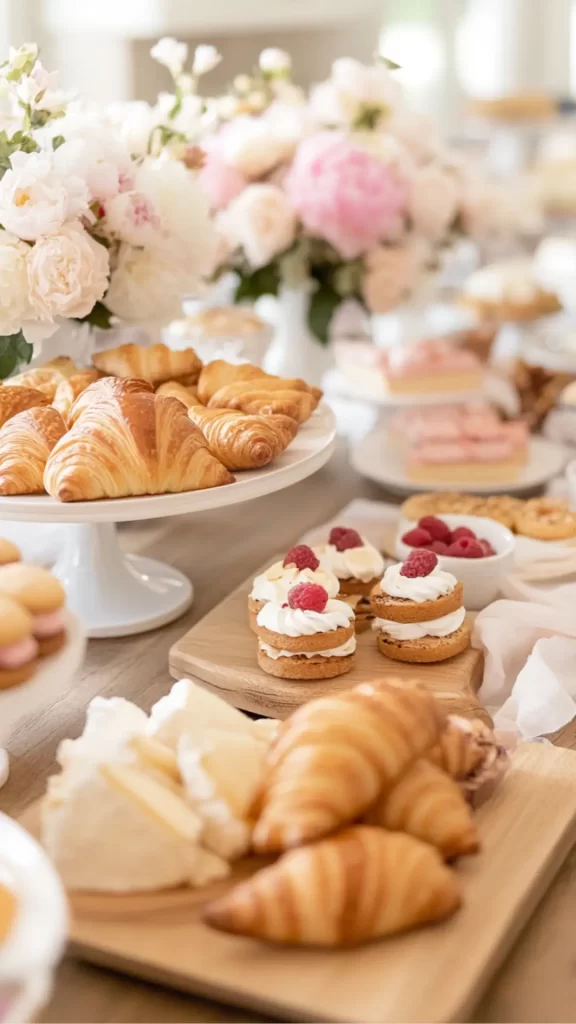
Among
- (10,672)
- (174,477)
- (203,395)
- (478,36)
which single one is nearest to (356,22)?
(478,36)

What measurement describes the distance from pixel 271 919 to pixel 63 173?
2.65ft

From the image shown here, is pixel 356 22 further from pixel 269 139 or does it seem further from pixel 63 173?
pixel 63 173

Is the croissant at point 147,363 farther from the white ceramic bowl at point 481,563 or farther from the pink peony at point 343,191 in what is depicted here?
the pink peony at point 343,191

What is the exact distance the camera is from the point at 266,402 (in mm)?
1289

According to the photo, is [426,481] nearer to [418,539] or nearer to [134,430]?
[418,539]

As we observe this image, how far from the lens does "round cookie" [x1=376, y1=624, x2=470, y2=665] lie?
3.85 feet

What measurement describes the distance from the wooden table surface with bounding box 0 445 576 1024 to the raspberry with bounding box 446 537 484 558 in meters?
0.31

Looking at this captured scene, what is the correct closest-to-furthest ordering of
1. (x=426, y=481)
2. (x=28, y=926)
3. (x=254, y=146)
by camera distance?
(x=28, y=926) < (x=426, y=481) < (x=254, y=146)

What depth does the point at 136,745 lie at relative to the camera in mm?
849

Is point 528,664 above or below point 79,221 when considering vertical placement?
below

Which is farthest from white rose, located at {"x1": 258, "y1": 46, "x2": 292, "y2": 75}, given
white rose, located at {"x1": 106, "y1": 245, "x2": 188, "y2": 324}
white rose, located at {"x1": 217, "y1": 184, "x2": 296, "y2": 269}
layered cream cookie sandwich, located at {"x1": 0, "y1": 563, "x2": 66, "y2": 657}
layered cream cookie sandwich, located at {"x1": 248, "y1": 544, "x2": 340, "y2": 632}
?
layered cream cookie sandwich, located at {"x1": 0, "y1": 563, "x2": 66, "y2": 657}

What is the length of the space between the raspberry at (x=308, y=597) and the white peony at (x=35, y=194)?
461 millimetres

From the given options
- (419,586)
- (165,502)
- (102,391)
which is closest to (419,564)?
(419,586)

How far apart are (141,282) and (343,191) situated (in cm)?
56
